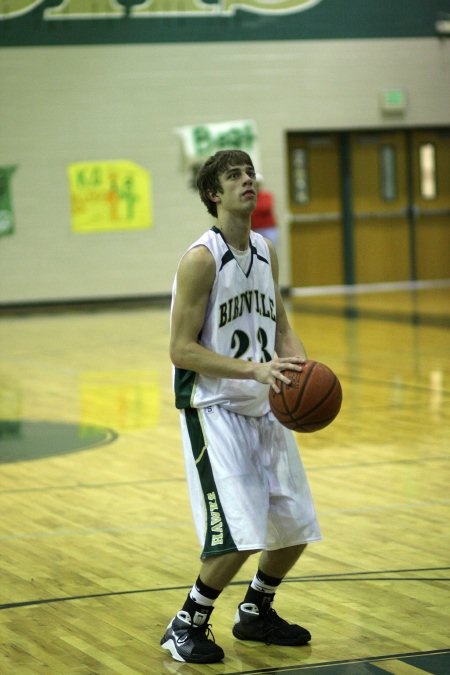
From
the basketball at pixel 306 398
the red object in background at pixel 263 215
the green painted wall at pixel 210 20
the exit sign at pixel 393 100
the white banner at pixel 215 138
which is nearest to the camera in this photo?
the basketball at pixel 306 398

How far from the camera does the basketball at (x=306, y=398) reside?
3598 millimetres

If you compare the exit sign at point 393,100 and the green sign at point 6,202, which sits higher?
the exit sign at point 393,100

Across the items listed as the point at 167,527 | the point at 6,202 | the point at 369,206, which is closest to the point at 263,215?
the point at 369,206

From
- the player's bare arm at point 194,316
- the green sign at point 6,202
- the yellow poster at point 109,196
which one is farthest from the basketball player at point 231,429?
the yellow poster at point 109,196

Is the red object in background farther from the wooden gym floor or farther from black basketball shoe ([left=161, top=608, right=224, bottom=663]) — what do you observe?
black basketball shoe ([left=161, top=608, right=224, bottom=663])

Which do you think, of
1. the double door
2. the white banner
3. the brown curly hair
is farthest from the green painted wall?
the brown curly hair

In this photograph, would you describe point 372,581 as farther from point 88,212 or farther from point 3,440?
point 88,212

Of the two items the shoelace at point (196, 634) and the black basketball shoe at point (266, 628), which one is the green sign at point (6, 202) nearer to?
the black basketball shoe at point (266, 628)

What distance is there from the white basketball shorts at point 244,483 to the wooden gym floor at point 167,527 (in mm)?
380

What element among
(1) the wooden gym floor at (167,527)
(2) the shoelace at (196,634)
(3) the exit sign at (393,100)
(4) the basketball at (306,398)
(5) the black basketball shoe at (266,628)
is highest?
(3) the exit sign at (393,100)

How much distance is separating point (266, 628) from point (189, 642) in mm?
299

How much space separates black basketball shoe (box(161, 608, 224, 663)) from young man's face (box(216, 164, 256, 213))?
4.17 feet

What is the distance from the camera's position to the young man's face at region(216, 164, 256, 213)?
3.78 meters

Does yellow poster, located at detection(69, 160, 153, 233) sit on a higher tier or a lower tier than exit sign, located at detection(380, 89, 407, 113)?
lower
